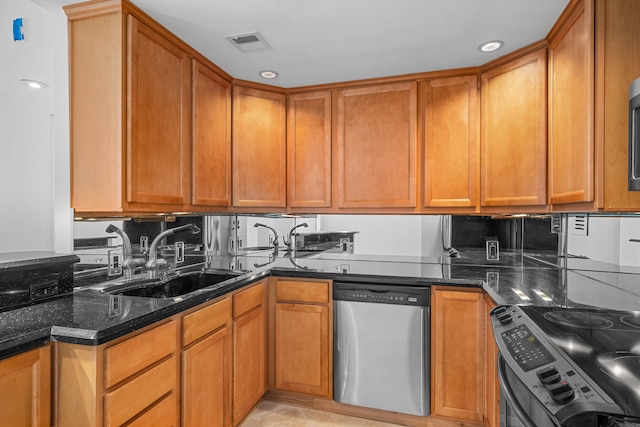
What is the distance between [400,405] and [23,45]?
2.88 m

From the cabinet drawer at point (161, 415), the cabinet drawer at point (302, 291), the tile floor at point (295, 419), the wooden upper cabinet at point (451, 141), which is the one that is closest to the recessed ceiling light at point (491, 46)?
the wooden upper cabinet at point (451, 141)

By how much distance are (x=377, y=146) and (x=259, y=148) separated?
3.05ft

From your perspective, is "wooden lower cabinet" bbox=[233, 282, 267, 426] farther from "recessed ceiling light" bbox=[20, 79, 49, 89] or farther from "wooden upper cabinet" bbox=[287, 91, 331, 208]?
"recessed ceiling light" bbox=[20, 79, 49, 89]

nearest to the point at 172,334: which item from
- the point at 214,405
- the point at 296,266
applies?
the point at 214,405

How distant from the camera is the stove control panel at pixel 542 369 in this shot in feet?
2.89

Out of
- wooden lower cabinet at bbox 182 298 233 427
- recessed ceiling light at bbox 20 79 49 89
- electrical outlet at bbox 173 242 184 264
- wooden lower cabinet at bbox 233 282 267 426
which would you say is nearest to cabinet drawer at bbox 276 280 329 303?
wooden lower cabinet at bbox 233 282 267 426

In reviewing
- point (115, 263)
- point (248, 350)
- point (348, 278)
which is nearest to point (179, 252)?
point (115, 263)

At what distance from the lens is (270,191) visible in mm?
2922

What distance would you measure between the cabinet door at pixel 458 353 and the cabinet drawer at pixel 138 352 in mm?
1482

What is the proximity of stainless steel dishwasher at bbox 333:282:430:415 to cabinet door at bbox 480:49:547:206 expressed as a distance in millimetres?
888

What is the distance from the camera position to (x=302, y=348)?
2441 mm

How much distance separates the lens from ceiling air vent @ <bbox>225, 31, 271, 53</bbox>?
2.13 metres

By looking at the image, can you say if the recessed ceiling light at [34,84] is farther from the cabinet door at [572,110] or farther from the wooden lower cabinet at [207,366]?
the cabinet door at [572,110]

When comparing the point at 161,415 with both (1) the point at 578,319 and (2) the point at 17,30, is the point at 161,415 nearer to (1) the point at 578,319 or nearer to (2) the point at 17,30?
(1) the point at 578,319
